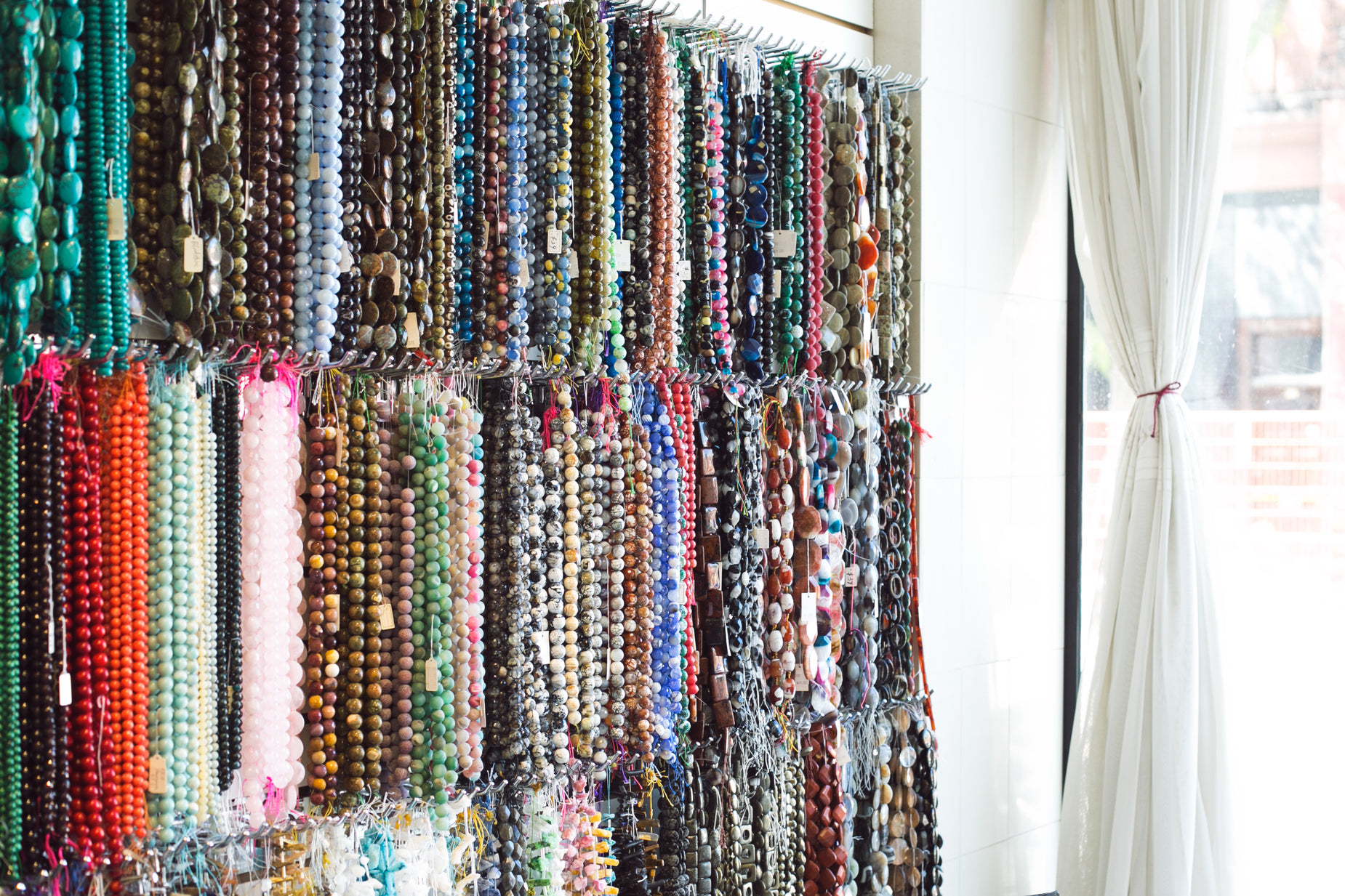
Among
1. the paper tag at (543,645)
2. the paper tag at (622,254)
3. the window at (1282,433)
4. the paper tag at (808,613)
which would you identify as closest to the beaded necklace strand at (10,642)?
the paper tag at (543,645)

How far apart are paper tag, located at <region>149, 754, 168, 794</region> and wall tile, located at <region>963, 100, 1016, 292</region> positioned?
184 cm

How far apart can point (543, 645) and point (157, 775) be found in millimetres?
580

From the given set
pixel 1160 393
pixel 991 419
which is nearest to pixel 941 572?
pixel 991 419

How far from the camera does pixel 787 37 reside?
2281mm

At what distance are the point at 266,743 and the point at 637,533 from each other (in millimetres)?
675

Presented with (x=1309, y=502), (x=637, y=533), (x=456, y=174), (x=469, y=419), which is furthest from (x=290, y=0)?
(x=1309, y=502)

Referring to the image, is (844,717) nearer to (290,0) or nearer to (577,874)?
(577,874)

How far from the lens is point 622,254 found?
6.39 ft

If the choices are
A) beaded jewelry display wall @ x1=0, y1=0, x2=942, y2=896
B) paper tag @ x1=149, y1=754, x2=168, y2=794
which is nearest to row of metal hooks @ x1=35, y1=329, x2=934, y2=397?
beaded jewelry display wall @ x1=0, y1=0, x2=942, y2=896

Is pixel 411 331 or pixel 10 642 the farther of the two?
pixel 411 331

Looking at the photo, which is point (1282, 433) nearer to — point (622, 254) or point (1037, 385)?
point (1037, 385)

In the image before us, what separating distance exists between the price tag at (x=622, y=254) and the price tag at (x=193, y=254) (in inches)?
26.5

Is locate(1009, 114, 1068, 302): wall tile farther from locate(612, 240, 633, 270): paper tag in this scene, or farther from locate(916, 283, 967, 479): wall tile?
locate(612, 240, 633, 270): paper tag

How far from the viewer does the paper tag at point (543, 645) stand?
181 centimetres
